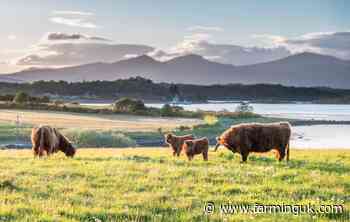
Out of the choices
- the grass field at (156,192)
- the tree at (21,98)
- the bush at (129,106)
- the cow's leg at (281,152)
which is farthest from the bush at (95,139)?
the tree at (21,98)

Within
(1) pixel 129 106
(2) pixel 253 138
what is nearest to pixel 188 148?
(2) pixel 253 138

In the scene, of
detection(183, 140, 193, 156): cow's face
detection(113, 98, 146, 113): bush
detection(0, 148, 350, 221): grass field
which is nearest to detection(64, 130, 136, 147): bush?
detection(183, 140, 193, 156): cow's face

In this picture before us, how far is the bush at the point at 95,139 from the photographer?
3140 inches

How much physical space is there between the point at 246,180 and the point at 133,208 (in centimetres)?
509

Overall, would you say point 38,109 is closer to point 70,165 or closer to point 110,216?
point 70,165

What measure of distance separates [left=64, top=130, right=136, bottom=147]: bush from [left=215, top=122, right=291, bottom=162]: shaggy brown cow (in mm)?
59138

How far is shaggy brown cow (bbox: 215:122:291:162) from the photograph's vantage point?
70.3 feet

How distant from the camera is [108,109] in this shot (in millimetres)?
144500

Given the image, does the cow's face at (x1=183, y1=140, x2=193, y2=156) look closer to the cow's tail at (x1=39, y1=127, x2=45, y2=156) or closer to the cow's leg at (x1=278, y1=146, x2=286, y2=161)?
the cow's leg at (x1=278, y1=146, x2=286, y2=161)

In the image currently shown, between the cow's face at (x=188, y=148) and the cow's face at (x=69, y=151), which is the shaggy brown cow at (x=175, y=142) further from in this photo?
the cow's face at (x=69, y=151)

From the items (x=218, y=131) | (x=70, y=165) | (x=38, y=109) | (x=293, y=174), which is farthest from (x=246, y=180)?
(x=38, y=109)

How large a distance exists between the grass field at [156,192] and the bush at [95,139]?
62027mm

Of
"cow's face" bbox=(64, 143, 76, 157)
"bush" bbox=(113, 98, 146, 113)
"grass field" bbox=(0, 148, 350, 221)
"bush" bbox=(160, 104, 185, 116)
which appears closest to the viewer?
"grass field" bbox=(0, 148, 350, 221)

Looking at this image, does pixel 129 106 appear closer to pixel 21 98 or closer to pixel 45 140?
pixel 21 98
